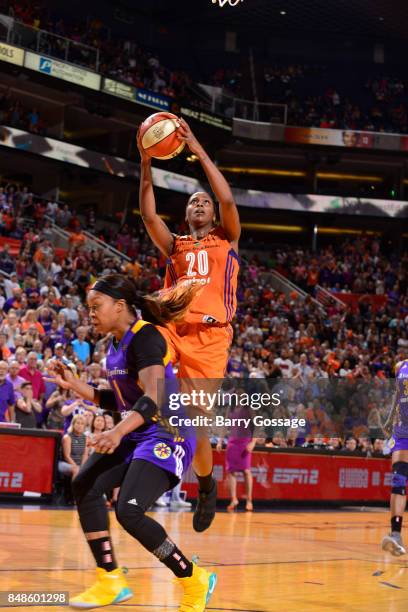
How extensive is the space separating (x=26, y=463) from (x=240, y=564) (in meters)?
5.80

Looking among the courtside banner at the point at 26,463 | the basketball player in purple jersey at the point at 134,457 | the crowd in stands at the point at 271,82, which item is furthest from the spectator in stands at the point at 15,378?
the crowd in stands at the point at 271,82

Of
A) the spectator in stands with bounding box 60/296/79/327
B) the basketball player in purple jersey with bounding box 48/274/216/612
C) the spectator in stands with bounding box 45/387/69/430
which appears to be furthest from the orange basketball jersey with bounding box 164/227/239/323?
the spectator in stands with bounding box 60/296/79/327

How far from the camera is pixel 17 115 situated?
30.7 metres

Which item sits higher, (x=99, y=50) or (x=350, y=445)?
(x=99, y=50)

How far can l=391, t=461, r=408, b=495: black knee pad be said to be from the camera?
29.8ft

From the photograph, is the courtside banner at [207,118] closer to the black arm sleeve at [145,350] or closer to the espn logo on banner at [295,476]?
the espn logo on banner at [295,476]

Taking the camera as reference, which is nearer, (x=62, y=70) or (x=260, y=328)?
(x=260, y=328)

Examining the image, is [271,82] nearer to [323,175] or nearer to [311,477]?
[323,175]

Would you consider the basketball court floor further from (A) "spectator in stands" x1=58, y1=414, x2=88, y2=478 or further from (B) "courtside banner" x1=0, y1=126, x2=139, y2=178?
(B) "courtside banner" x1=0, y1=126, x2=139, y2=178

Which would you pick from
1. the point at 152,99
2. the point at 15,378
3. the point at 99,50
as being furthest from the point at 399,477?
the point at 152,99

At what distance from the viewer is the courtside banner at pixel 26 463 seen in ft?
41.9

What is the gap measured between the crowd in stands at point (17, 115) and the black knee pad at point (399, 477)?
2384cm

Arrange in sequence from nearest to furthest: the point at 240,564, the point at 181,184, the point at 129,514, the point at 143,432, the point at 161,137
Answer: the point at 129,514 → the point at 143,432 → the point at 161,137 → the point at 240,564 → the point at 181,184

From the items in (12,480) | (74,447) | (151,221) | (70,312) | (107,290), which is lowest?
(12,480)
